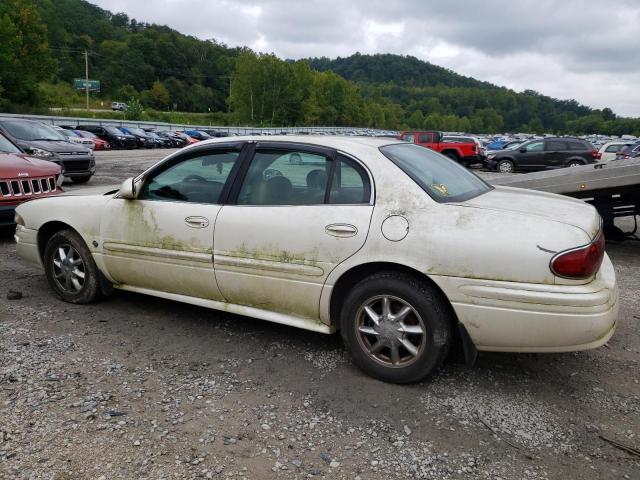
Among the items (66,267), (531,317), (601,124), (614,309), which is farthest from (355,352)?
(601,124)

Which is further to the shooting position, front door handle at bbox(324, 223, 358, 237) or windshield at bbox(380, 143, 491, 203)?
windshield at bbox(380, 143, 491, 203)

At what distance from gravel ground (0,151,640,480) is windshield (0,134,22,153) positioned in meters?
4.56

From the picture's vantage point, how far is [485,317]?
2863 millimetres

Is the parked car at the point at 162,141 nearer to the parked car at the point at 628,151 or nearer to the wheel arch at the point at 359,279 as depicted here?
the parked car at the point at 628,151

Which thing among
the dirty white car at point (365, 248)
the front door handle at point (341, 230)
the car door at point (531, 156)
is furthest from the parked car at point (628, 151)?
the front door handle at point (341, 230)

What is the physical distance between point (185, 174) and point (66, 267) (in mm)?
1490

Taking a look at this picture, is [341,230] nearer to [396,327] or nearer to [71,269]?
[396,327]

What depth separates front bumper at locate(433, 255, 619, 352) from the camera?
107 inches

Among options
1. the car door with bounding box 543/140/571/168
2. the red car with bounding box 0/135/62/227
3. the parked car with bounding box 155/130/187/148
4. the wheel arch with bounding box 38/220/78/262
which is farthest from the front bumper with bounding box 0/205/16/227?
the parked car with bounding box 155/130/187/148

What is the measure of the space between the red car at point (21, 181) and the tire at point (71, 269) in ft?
7.62

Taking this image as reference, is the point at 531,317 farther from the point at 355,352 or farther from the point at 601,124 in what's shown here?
the point at 601,124

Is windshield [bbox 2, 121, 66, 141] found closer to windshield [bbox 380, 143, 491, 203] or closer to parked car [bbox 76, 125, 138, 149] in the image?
windshield [bbox 380, 143, 491, 203]

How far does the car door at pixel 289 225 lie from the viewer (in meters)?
3.22

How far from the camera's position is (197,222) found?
369cm
